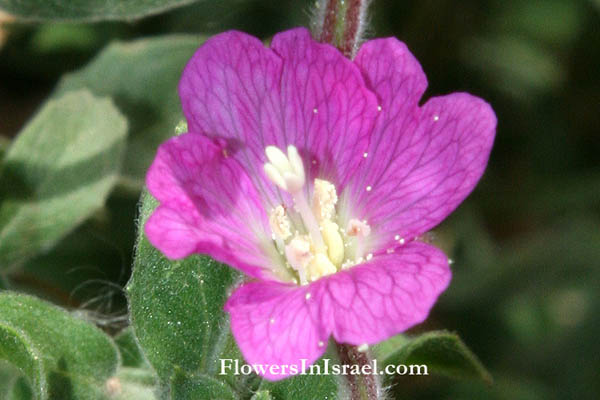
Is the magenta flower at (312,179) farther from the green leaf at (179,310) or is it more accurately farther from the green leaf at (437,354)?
the green leaf at (437,354)

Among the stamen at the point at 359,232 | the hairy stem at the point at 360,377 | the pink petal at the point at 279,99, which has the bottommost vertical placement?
the hairy stem at the point at 360,377

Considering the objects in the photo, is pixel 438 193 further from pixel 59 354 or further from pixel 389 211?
pixel 59 354

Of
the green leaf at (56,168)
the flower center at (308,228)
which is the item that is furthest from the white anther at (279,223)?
the green leaf at (56,168)

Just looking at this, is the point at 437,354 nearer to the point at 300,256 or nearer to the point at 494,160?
the point at 300,256

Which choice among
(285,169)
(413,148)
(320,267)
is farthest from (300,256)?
(413,148)

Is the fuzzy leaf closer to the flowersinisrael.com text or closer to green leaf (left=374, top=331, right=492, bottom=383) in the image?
the flowersinisrael.com text

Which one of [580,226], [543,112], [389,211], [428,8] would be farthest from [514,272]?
[389,211]

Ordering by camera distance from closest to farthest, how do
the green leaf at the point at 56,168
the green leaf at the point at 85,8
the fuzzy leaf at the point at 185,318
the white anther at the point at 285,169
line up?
1. the fuzzy leaf at the point at 185,318
2. the white anther at the point at 285,169
3. the green leaf at the point at 85,8
4. the green leaf at the point at 56,168
